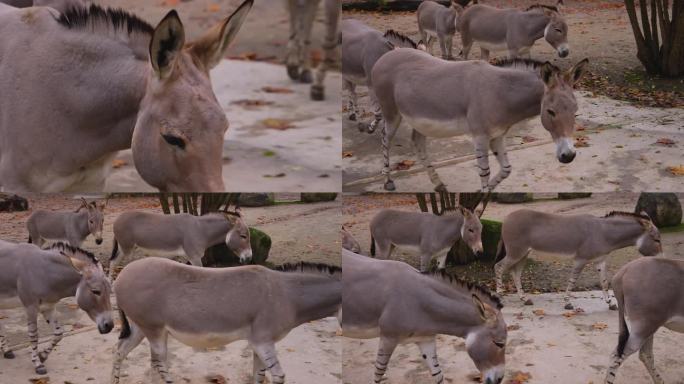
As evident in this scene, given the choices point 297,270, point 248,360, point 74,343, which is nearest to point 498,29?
point 297,270

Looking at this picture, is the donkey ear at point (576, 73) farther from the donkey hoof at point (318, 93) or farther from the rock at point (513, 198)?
Answer: the donkey hoof at point (318, 93)

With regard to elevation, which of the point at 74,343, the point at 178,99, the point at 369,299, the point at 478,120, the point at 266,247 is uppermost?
the point at 178,99

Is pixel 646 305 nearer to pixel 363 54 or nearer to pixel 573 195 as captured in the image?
pixel 573 195

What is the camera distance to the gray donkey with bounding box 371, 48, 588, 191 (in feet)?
11.9

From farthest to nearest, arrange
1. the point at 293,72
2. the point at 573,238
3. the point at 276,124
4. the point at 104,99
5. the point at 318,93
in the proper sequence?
the point at 573,238
the point at 318,93
the point at 276,124
the point at 293,72
the point at 104,99

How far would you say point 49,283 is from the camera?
3.88 m

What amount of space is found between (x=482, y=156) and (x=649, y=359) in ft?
4.61

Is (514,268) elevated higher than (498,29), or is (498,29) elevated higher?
(498,29)

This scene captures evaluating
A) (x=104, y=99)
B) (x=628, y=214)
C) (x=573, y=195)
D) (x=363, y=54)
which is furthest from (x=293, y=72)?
(x=628, y=214)

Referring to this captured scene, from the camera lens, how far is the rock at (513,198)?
12.9 feet

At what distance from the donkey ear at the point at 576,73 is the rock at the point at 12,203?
8.96 feet

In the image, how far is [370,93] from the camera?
394 centimetres

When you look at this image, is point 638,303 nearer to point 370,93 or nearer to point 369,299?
point 369,299

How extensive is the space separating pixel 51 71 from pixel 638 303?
10.3ft
